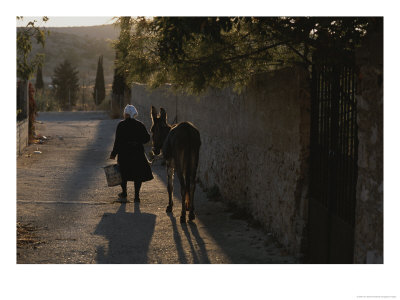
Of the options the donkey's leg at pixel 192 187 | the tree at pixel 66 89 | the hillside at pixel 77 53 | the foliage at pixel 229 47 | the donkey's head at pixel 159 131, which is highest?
the hillside at pixel 77 53

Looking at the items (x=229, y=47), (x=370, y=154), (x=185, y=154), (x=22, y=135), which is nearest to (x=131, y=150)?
(x=185, y=154)

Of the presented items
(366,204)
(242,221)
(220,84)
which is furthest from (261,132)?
(366,204)

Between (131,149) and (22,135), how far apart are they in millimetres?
9008

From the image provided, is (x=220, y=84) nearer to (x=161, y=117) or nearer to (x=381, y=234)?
(x=161, y=117)

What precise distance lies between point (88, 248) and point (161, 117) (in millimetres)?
3156

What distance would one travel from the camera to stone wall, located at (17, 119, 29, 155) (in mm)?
18375

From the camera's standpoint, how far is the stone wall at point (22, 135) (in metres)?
18.4

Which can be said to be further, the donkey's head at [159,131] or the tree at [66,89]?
the tree at [66,89]

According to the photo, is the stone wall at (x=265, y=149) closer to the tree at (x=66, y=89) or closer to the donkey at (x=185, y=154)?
the donkey at (x=185, y=154)

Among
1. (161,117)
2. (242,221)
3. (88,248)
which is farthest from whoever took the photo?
(161,117)

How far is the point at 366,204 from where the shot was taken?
17.2ft

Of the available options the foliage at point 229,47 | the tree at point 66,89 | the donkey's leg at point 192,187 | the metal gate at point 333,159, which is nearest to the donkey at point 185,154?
the donkey's leg at point 192,187

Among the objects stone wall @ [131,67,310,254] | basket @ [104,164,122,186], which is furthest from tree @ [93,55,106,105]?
basket @ [104,164,122,186]

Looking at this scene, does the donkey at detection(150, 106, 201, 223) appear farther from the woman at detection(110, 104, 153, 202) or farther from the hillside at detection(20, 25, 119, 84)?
the hillside at detection(20, 25, 119, 84)
